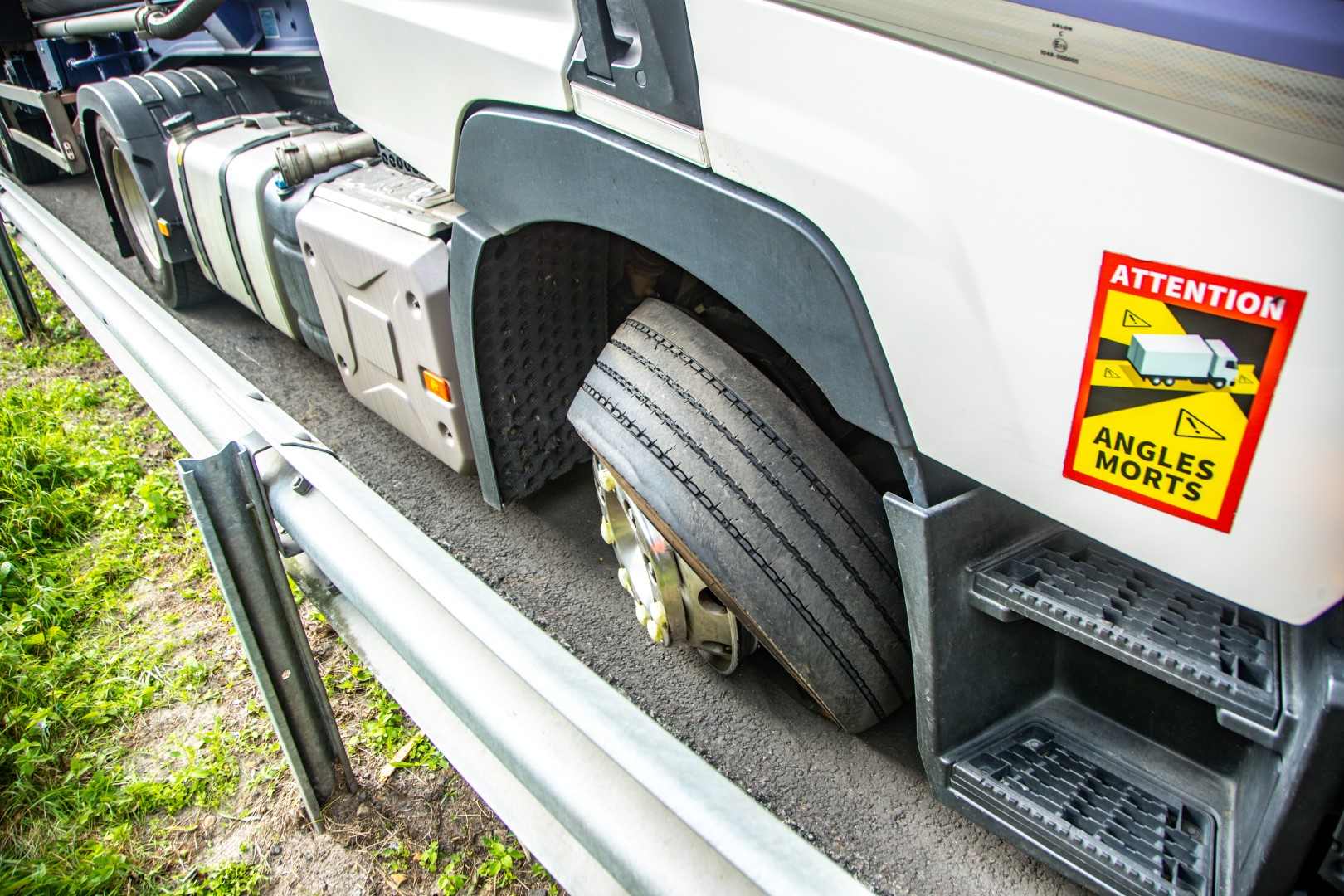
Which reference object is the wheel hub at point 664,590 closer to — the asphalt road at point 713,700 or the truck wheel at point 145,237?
the asphalt road at point 713,700

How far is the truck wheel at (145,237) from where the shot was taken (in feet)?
12.0

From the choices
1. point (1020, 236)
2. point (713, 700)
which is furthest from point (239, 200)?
point (1020, 236)

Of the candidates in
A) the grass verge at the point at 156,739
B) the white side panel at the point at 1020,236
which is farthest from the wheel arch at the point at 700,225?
the grass verge at the point at 156,739

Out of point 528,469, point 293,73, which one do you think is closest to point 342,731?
point 528,469

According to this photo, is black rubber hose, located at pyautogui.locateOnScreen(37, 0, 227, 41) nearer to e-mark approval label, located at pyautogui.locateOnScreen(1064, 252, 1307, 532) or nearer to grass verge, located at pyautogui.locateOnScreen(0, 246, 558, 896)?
grass verge, located at pyautogui.locateOnScreen(0, 246, 558, 896)

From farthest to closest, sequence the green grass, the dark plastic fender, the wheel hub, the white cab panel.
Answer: the dark plastic fender → the white cab panel → the green grass → the wheel hub

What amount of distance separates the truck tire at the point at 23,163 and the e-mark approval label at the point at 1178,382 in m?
7.06

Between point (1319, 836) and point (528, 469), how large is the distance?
1673 millimetres

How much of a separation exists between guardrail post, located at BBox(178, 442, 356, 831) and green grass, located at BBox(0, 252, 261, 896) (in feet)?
0.83

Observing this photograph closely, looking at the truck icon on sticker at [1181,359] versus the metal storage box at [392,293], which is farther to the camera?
the metal storage box at [392,293]

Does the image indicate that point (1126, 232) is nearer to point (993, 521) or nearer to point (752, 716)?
point (993, 521)

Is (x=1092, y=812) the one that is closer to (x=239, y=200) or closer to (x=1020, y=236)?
(x=1020, y=236)

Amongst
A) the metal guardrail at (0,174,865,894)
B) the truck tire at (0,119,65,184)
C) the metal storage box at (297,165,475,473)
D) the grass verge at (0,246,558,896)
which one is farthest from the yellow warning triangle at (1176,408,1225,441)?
the truck tire at (0,119,65,184)

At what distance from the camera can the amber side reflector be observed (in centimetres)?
211
